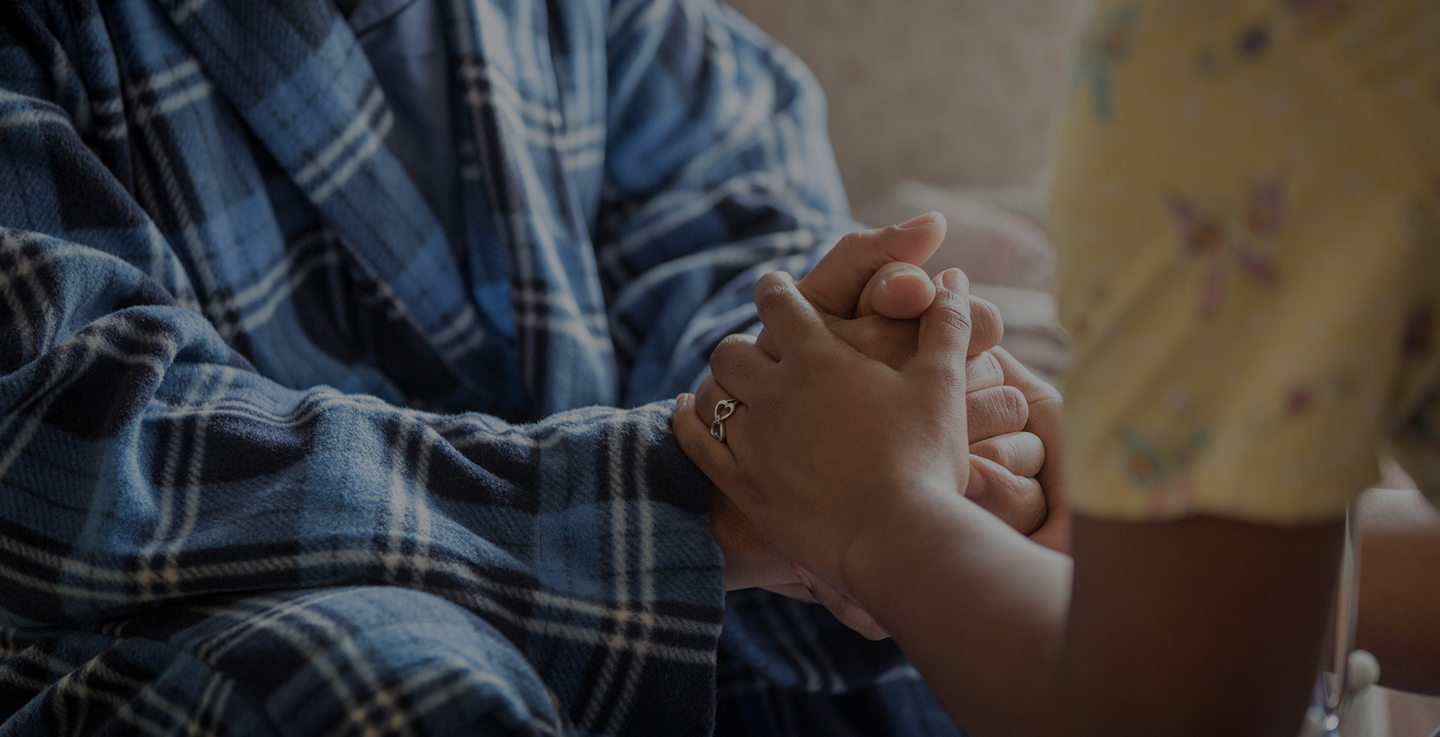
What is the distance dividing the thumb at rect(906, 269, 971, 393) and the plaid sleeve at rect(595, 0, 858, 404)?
0.24 meters

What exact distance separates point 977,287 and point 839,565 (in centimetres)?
99

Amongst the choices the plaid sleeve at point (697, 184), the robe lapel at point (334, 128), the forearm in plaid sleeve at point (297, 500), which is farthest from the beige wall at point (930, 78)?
the forearm in plaid sleeve at point (297, 500)

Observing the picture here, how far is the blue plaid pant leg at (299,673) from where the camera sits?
0.45 metres

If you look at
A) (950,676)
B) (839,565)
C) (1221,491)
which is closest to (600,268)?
(839,565)

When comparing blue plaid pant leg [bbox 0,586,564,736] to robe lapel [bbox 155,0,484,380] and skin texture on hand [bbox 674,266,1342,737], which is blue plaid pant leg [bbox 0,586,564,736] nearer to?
skin texture on hand [bbox 674,266,1342,737]

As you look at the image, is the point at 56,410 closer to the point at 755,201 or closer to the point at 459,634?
the point at 459,634

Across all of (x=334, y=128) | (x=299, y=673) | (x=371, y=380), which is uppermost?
(x=334, y=128)

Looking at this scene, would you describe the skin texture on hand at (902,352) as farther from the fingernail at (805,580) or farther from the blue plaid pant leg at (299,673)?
the blue plaid pant leg at (299,673)

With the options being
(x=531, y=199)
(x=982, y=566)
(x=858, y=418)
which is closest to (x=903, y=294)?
(x=858, y=418)

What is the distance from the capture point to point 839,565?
20.7 inches

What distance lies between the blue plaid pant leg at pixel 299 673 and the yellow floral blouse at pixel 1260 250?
12.2 inches

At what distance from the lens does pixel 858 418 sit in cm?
56

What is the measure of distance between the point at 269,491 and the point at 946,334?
17.1 inches

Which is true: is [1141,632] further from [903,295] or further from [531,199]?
[531,199]
